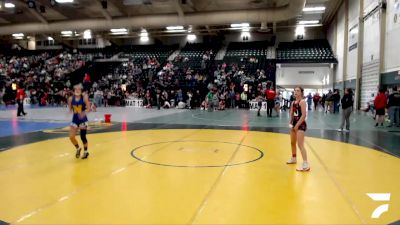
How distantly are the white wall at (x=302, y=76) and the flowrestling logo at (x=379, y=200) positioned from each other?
95.4ft

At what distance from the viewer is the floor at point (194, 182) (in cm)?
385

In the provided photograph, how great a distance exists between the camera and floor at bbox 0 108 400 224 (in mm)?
3854

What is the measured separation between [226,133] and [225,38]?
30313 mm

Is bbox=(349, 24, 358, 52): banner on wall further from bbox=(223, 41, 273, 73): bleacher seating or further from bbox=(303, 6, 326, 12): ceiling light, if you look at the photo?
bbox=(223, 41, 273, 73): bleacher seating

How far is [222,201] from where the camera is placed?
14.1ft

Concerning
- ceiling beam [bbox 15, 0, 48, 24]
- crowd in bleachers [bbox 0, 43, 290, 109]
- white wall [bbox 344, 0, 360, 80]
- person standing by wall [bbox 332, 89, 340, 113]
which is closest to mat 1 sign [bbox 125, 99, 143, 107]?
crowd in bleachers [bbox 0, 43, 290, 109]

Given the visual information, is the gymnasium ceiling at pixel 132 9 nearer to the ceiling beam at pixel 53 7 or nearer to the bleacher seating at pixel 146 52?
the ceiling beam at pixel 53 7

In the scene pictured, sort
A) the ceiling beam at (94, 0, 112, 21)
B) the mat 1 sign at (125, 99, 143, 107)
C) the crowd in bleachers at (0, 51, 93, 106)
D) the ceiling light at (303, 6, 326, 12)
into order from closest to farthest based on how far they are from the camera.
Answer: the mat 1 sign at (125, 99, 143, 107) < the ceiling light at (303, 6, 326, 12) < the ceiling beam at (94, 0, 112, 21) < the crowd in bleachers at (0, 51, 93, 106)

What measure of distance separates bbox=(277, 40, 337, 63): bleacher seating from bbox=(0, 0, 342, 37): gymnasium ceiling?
2.22m

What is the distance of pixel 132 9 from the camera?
1201 inches

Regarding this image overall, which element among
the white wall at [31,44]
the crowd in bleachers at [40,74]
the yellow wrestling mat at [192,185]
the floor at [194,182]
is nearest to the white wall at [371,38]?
the floor at [194,182]

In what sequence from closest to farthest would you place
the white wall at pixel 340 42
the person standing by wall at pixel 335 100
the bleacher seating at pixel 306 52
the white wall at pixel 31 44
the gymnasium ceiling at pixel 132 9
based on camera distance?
1. the person standing by wall at pixel 335 100
2. the white wall at pixel 340 42
3. the gymnasium ceiling at pixel 132 9
4. the bleacher seating at pixel 306 52
5. the white wall at pixel 31 44

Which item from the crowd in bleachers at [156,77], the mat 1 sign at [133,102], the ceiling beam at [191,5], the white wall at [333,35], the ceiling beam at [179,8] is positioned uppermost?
the ceiling beam at [191,5]

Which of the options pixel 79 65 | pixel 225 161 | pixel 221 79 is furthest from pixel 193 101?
pixel 225 161
